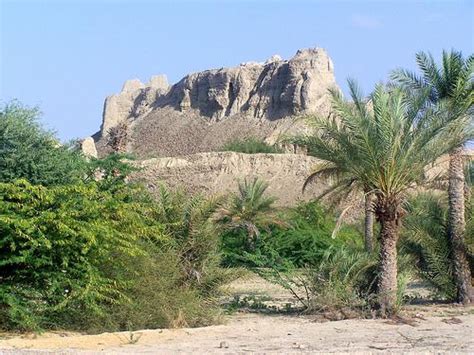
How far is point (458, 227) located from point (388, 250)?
251cm

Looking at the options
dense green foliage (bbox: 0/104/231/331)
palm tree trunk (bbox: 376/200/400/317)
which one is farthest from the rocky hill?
dense green foliage (bbox: 0/104/231/331)

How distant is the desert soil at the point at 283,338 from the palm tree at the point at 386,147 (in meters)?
1.34

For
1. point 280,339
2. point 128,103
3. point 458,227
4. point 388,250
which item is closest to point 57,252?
point 280,339

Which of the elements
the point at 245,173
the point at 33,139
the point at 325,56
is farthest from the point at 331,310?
the point at 325,56

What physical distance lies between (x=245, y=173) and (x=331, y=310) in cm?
3966

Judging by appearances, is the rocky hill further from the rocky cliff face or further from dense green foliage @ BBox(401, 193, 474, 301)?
dense green foliage @ BBox(401, 193, 474, 301)

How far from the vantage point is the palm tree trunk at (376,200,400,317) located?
16.5m

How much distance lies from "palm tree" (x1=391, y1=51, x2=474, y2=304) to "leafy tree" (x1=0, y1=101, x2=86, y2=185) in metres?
7.50

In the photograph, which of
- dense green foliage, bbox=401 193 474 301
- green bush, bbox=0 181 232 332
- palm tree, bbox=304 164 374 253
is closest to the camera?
green bush, bbox=0 181 232 332

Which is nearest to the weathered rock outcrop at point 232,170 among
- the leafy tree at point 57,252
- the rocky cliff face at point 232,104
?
the rocky cliff face at point 232,104

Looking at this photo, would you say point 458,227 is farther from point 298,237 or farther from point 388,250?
point 298,237

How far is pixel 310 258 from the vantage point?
28.8m

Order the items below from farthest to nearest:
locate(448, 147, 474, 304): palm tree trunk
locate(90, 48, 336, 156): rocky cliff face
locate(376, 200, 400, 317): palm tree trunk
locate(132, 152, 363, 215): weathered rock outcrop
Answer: locate(90, 48, 336, 156): rocky cliff face
locate(132, 152, 363, 215): weathered rock outcrop
locate(448, 147, 474, 304): palm tree trunk
locate(376, 200, 400, 317): palm tree trunk

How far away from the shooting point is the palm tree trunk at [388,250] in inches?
650
